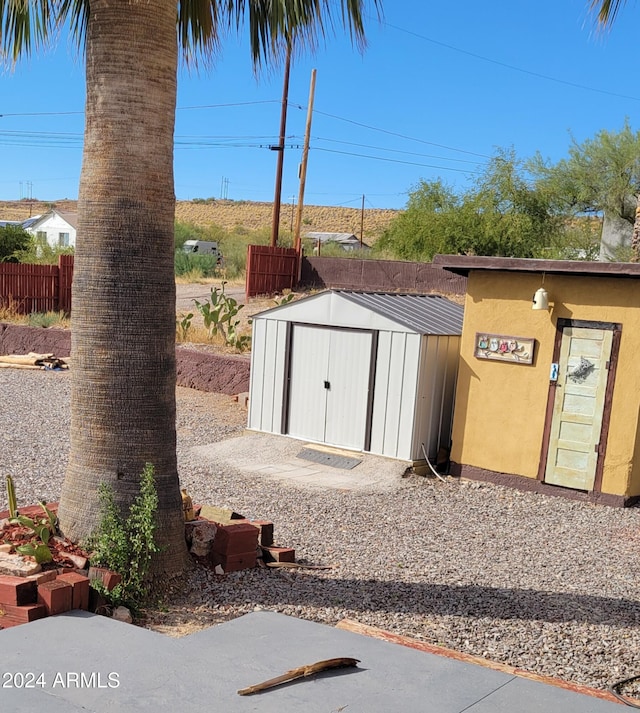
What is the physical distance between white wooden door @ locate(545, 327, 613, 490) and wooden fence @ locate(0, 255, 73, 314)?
54.8 feet

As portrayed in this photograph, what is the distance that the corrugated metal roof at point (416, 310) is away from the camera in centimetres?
1177

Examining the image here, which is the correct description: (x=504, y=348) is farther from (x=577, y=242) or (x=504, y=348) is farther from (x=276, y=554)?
(x=577, y=242)

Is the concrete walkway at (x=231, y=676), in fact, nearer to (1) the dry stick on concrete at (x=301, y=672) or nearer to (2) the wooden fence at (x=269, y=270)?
(1) the dry stick on concrete at (x=301, y=672)

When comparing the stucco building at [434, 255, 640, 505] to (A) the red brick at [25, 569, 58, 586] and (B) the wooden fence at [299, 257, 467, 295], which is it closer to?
Result: (A) the red brick at [25, 569, 58, 586]

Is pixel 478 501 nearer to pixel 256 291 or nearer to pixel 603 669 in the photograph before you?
pixel 603 669

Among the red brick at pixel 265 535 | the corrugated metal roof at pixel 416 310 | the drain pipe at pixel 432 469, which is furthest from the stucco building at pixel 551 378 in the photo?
the red brick at pixel 265 535

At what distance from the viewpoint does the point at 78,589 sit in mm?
5172

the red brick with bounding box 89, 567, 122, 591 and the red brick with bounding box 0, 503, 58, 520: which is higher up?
the red brick with bounding box 0, 503, 58, 520

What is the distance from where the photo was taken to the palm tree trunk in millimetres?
5621

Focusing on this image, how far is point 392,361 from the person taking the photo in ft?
38.2

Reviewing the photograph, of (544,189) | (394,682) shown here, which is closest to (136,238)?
(394,682)

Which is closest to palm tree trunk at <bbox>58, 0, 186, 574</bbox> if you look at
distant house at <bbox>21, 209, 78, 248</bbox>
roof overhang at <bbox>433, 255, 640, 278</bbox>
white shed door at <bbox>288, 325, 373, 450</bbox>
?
roof overhang at <bbox>433, 255, 640, 278</bbox>

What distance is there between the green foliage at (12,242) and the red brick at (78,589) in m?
32.1

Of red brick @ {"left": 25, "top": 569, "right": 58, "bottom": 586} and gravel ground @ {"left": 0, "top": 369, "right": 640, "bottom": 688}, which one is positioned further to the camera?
gravel ground @ {"left": 0, "top": 369, "right": 640, "bottom": 688}
